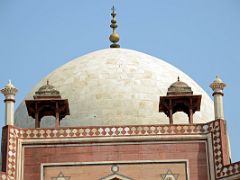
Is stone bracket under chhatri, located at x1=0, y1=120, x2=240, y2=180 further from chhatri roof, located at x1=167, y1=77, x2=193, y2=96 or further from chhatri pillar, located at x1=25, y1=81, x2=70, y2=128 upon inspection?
chhatri roof, located at x1=167, y1=77, x2=193, y2=96

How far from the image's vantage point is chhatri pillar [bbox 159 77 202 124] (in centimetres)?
3056

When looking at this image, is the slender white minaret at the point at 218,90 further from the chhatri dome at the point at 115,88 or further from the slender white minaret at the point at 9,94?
the slender white minaret at the point at 9,94

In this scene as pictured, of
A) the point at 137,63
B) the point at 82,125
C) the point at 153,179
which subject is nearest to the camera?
the point at 153,179

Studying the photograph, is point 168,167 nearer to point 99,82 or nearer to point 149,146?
point 149,146

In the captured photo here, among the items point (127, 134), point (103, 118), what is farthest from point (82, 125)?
point (127, 134)

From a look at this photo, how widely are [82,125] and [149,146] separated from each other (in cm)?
302

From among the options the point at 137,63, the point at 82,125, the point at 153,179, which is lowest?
the point at 153,179

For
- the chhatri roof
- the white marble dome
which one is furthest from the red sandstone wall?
the white marble dome

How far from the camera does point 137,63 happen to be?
34156mm

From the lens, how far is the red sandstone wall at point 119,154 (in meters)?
29.2

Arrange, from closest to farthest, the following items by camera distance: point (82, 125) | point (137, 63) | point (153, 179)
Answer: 1. point (153, 179)
2. point (82, 125)
3. point (137, 63)

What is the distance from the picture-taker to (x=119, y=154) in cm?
2928

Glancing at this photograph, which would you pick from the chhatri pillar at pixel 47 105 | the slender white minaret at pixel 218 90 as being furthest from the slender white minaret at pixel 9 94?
the slender white minaret at pixel 218 90

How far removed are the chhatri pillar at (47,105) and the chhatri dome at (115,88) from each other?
0.21 m
